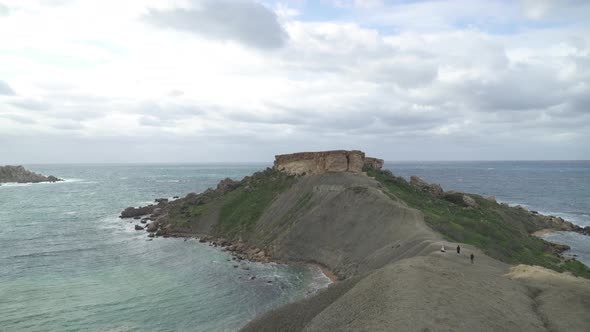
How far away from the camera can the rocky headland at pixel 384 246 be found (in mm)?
22422

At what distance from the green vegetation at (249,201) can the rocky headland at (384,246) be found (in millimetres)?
301

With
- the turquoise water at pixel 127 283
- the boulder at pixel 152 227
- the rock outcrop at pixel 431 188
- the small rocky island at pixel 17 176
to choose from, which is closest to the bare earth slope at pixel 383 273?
the boulder at pixel 152 227

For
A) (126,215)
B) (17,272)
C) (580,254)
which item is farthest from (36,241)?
(580,254)

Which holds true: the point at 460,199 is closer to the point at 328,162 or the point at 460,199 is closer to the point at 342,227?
the point at 328,162

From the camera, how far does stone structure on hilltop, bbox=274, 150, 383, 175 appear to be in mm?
72750

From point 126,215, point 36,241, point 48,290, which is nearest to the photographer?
point 48,290

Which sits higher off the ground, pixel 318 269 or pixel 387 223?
pixel 387 223

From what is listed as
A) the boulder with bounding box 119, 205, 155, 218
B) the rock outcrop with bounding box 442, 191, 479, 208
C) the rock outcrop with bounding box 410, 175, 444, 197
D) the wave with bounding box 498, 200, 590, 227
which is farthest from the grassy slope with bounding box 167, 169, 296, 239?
the wave with bounding box 498, 200, 590, 227

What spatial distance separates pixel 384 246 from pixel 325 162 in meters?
30.8

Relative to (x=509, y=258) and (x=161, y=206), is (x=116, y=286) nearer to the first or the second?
(x=509, y=258)

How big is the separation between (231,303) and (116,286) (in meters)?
14.4

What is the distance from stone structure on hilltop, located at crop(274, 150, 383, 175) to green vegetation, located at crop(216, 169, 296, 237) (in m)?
2.77

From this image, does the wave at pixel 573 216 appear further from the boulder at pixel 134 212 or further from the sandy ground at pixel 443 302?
the boulder at pixel 134 212

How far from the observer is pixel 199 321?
112 feet
